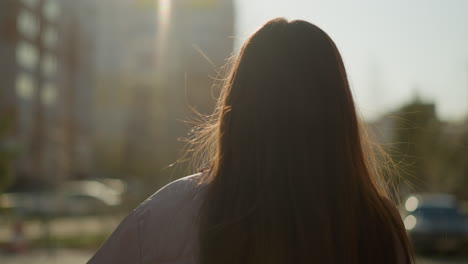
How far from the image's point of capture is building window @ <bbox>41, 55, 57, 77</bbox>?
5591 centimetres

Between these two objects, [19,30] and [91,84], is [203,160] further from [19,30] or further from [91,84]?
[91,84]

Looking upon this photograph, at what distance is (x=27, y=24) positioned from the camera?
52.2m

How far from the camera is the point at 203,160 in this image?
2.20 metres

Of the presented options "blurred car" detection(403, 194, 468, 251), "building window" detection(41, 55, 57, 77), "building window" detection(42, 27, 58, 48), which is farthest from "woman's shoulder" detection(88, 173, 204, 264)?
"building window" detection(42, 27, 58, 48)

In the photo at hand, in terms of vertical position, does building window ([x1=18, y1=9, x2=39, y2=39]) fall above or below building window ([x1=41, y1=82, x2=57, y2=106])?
above

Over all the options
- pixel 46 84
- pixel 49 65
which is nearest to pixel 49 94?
pixel 46 84

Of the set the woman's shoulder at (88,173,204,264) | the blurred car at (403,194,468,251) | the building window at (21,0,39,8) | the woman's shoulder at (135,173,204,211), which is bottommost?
the blurred car at (403,194,468,251)

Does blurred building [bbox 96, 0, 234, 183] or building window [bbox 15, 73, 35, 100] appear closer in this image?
building window [bbox 15, 73, 35, 100]

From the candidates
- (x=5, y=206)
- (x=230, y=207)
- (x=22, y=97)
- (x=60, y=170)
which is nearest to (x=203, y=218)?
(x=230, y=207)

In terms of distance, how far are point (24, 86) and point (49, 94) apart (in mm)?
5194

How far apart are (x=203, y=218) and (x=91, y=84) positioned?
214 ft

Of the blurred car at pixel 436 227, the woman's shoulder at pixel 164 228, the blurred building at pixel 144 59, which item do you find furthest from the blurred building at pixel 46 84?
the woman's shoulder at pixel 164 228

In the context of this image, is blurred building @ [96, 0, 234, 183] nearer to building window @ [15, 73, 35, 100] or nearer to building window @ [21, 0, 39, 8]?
building window @ [15, 73, 35, 100]

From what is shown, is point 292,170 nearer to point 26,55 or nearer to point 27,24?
point 26,55
